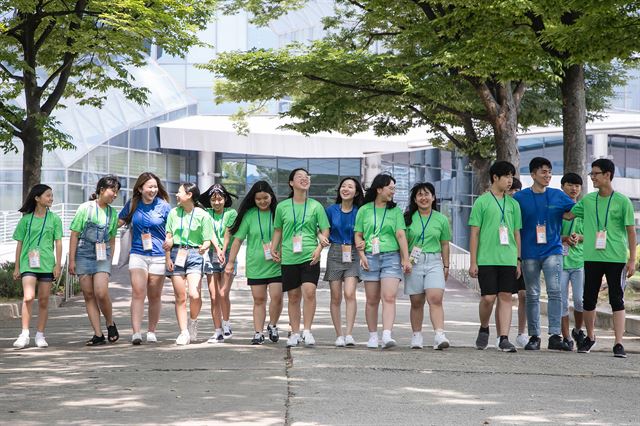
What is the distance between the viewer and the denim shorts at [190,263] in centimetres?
1094

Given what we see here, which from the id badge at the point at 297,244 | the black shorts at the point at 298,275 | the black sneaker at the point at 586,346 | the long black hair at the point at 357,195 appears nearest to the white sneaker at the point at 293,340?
the black shorts at the point at 298,275

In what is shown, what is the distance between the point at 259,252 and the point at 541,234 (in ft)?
9.22

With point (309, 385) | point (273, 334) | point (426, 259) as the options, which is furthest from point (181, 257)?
point (309, 385)

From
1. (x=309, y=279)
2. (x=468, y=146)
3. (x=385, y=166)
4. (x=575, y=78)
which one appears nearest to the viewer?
(x=309, y=279)

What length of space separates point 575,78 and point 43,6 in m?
8.96

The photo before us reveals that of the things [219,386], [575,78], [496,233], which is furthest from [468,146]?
[219,386]

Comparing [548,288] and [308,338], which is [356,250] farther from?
[548,288]

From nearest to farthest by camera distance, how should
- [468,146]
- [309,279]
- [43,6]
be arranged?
1. [309,279]
2. [43,6]
3. [468,146]

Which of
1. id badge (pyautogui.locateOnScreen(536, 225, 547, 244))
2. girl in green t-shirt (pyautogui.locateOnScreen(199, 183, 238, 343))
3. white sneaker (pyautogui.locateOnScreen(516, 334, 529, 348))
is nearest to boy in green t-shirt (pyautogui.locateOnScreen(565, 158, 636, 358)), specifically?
id badge (pyautogui.locateOnScreen(536, 225, 547, 244))

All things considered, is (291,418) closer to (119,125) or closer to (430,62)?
(430,62)

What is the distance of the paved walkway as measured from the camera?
21.7 feet

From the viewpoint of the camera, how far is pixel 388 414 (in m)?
6.57

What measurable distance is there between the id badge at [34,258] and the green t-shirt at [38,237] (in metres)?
0.04

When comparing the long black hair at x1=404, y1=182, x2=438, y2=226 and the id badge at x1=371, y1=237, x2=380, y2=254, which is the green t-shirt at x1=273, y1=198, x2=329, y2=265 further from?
the long black hair at x1=404, y1=182, x2=438, y2=226
